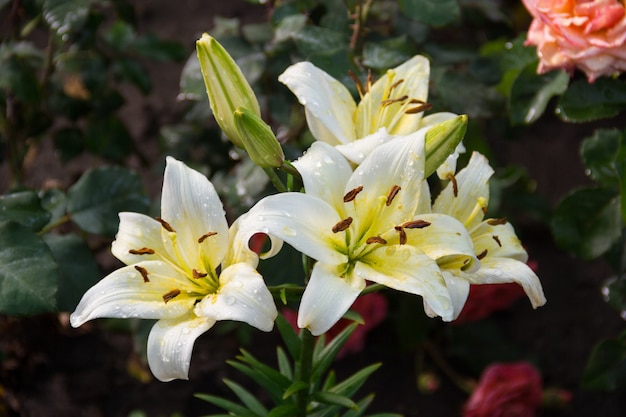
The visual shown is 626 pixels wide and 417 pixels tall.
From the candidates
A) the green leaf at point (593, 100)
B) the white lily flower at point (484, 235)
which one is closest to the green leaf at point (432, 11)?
the green leaf at point (593, 100)

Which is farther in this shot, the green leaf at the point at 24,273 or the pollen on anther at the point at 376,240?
the green leaf at the point at 24,273

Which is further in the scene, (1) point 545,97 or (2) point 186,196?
(1) point 545,97

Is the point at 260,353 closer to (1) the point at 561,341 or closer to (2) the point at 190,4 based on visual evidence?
(1) the point at 561,341

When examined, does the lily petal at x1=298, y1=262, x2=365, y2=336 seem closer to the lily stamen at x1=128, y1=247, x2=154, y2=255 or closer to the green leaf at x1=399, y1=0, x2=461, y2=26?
the lily stamen at x1=128, y1=247, x2=154, y2=255

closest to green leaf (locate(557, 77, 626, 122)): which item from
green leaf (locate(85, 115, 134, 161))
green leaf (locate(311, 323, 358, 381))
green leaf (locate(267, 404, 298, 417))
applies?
green leaf (locate(311, 323, 358, 381))

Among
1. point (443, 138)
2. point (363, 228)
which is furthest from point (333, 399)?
point (443, 138)

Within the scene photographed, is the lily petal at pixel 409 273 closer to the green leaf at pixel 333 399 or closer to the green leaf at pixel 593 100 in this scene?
the green leaf at pixel 333 399

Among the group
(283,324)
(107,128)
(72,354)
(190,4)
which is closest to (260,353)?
(72,354)

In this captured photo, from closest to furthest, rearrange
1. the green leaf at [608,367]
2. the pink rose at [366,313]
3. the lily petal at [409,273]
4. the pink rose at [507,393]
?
the lily petal at [409,273]
the green leaf at [608,367]
the pink rose at [507,393]
the pink rose at [366,313]

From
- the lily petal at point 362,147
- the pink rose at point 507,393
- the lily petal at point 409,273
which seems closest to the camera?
the lily petal at point 409,273
